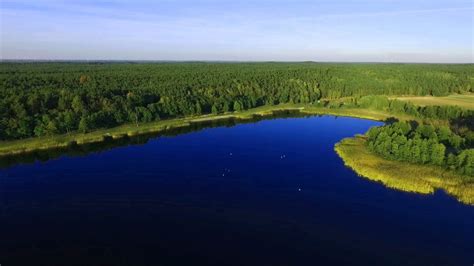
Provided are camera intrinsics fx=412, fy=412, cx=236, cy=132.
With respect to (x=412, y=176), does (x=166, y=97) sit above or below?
above

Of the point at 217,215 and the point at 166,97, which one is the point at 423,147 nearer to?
the point at 217,215

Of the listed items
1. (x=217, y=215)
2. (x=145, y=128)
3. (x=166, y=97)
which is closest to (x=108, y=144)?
(x=145, y=128)

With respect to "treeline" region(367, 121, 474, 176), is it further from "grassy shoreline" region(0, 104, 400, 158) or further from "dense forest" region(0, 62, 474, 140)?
"grassy shoreline" region(0, 104, 400, 158)

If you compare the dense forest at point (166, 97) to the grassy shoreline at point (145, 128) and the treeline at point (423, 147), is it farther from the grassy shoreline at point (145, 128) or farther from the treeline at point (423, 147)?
the treeline at point (423, 147)

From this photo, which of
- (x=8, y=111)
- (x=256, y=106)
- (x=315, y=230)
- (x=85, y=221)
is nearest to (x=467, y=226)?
(x=315, y=230)

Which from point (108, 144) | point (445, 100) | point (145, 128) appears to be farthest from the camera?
point (445, 100)

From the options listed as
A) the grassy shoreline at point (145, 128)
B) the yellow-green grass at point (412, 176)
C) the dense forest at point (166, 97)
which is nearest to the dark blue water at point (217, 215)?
the yellow-green grass at point (412, 176)

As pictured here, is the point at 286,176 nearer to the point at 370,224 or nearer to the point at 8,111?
the point at 370,224
